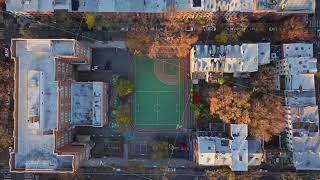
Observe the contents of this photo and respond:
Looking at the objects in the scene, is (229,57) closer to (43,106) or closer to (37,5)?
(43,106)

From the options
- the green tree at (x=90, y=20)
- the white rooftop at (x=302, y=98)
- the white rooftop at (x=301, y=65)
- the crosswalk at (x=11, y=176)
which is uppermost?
the green tree at (x=90, y=20)

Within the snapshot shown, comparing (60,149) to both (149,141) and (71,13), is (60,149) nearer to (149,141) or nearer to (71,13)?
(149,141)

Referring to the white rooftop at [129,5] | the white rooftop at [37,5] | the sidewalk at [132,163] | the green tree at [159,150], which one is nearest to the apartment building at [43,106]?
the white rooftop at [37,5]

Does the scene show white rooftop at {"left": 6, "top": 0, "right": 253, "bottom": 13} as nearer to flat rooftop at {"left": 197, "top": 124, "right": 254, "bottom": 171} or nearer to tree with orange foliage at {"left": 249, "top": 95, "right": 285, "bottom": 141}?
tree with orange foliage at {"left": 249, "top": 95, "right": 285, "bottom": 141}

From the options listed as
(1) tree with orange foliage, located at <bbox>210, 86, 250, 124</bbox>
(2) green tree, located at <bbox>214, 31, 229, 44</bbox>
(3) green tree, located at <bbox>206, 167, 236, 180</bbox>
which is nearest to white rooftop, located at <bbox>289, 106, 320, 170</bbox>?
(1) tree with orange foliage, located at <bbox>210, 86, 250, 124</bbox>

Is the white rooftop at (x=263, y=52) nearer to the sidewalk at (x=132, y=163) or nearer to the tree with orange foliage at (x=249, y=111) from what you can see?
the tree with orange foliage at (x=249, y=111)

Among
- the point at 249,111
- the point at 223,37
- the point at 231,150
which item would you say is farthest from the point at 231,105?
the point at 223,37

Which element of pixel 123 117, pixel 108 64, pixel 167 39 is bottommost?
pixel 123 117
